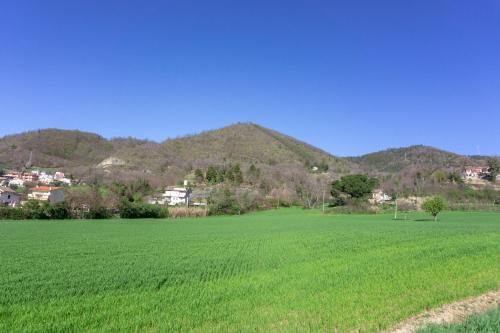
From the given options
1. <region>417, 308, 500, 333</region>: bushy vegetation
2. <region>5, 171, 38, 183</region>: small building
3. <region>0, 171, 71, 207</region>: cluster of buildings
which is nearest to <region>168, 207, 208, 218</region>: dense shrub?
<region>0, 171, 71, 207</region>: cluster of buildings

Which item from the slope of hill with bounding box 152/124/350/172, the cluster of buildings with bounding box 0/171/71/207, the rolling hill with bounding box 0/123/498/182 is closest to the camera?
the cluster of buildings with bounding box 0/171/71/207

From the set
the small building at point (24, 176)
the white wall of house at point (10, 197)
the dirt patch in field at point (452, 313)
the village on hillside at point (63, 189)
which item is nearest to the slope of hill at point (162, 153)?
the small building at point (24, 176)

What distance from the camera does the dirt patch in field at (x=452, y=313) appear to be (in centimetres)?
960

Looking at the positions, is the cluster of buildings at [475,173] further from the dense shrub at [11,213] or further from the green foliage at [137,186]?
the dense shrub at [11,213]

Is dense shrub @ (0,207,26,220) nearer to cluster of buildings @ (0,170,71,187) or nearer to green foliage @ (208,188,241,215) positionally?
green foliage @ (208,188,241,215)

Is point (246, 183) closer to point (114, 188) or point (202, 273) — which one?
point (114, 188)

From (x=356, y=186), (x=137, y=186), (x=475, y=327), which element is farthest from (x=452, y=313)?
(x=137, y=186)

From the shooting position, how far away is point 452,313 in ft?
35.8

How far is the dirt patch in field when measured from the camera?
960 cm

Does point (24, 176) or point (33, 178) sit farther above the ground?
point (24, 176)

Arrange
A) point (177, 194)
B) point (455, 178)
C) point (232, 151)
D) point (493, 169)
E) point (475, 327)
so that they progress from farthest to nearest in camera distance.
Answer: point (232, 151), point (493, 169), point (455, 178), point (177, 194), point (475, 327)

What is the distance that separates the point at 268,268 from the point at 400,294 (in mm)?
5633

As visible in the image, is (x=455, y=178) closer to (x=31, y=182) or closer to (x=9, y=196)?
(x=9, y=196)

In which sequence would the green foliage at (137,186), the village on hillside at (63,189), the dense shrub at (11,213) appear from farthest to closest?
the green foliage at (137,186)
the village on hillside at (63,189)
the dense shrub at (11,213)
